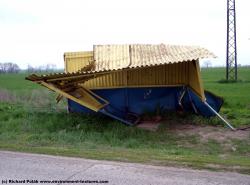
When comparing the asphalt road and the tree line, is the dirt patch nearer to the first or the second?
the asphalt road

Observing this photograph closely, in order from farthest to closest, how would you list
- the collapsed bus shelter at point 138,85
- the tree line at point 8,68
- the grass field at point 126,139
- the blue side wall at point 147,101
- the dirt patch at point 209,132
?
the tree line at point 8,68, the blue side wall at point 147,101, the collapsed bus shelter at point 138,85, the dirt patch at point 209,132, the grass field at point 126,139

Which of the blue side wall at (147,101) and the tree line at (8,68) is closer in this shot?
the blue side wall at (147,101)

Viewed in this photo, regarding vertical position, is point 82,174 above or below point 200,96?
below

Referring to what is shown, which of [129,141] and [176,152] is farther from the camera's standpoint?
[129,141]

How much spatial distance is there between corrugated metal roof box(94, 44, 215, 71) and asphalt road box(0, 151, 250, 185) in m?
4.89

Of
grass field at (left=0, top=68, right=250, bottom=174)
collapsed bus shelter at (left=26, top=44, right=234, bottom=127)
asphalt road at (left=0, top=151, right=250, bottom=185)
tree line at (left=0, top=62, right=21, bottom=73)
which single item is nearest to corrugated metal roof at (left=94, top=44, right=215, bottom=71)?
collapsed bus shelter at (left=26, top=44, right=234, bottom=127)

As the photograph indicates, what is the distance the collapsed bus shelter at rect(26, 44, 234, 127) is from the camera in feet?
40.2

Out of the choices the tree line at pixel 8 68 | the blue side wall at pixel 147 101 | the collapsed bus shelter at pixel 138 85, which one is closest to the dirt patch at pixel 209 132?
the collapsed bus shelter at pixel 138 85

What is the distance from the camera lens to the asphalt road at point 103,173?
5656 millimetres

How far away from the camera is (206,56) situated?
1188 cm

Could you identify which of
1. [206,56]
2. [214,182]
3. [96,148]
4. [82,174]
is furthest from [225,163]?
[206,56]

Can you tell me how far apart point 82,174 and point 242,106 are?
38.6ft

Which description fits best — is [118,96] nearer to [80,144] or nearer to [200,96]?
[200,96]

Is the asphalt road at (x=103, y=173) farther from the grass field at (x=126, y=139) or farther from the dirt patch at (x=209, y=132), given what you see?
the dirt patch at (x=209, y=132)
